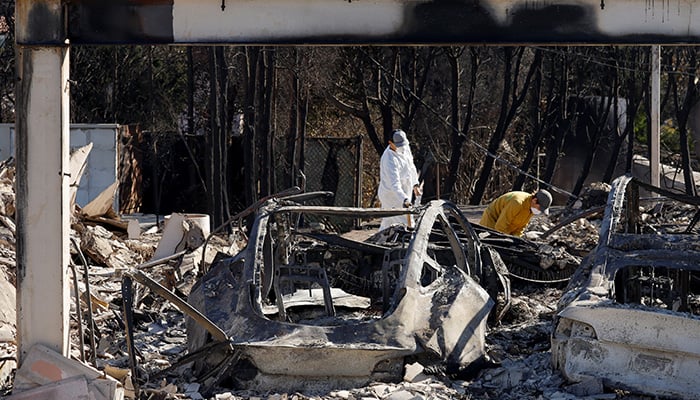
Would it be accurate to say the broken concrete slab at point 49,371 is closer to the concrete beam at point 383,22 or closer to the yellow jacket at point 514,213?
the concrete beam at point 383,22

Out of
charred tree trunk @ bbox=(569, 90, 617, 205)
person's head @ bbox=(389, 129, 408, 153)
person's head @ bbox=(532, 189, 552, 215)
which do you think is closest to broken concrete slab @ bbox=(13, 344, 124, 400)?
person's head @ bbox=(532, 189, 552, 215)

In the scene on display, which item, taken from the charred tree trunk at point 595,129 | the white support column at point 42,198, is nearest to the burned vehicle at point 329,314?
the white support column at point 42,198

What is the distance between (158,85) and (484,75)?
9404 millimetres

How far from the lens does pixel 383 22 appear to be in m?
8.78

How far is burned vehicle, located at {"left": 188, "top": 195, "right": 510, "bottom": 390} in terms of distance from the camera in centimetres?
848

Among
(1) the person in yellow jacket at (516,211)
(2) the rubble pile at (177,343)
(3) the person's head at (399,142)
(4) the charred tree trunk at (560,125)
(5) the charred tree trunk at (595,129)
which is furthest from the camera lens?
(5) the charred tree trunk at (595,129)

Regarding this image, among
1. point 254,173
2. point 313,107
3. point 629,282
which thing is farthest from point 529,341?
point 313,107

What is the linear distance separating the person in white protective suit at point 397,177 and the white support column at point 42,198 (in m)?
8.77

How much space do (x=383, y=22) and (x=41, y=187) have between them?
2732 mm

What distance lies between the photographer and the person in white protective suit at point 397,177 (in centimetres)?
1720

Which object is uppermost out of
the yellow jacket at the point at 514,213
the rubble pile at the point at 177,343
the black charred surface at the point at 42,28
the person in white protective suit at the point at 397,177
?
the black charred surface at the point at 42,28

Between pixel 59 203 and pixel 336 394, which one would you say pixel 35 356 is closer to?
pixel 59 203

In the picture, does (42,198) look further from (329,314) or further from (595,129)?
(595,129)

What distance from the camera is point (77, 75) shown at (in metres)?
31.4
